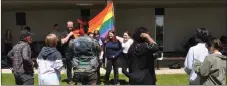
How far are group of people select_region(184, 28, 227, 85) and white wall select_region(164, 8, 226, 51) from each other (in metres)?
17.0

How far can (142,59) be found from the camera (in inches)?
238

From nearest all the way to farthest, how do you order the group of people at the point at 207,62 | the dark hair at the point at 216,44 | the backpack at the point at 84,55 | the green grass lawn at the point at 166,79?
the group of people at the point at 207,62 → the dark hair at the point at 216,44 → the backpack at the point at 84,55 → the green grass lawn at the point at 166,79

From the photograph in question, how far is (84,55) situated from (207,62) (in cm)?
221

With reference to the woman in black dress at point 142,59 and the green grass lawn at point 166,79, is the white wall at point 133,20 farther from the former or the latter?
the woman in black dress at point 142,59

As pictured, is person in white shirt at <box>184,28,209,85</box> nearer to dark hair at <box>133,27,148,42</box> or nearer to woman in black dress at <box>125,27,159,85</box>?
woman in black dress at <box>125,27,159,85</box>

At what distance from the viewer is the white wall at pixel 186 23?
2284 centimetres

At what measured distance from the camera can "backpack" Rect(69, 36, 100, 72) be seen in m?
7.00

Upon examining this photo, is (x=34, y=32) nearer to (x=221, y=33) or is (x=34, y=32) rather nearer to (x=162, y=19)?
(x=162, y=19)

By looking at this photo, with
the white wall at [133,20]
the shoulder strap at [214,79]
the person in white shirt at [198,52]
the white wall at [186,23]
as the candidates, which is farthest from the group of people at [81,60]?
the white wall at [186,23]

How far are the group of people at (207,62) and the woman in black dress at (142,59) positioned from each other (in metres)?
0.56

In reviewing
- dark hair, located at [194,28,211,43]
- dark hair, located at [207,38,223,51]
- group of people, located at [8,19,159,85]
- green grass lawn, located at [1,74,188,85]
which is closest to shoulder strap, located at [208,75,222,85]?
dark hair, located at [207,38,223,51]

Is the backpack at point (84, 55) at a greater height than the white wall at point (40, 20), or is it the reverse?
the white wall at point (40, 20)

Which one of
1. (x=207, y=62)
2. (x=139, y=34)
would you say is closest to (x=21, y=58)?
(x=139, y=34)

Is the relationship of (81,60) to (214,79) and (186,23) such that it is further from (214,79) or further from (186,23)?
(186,23)
